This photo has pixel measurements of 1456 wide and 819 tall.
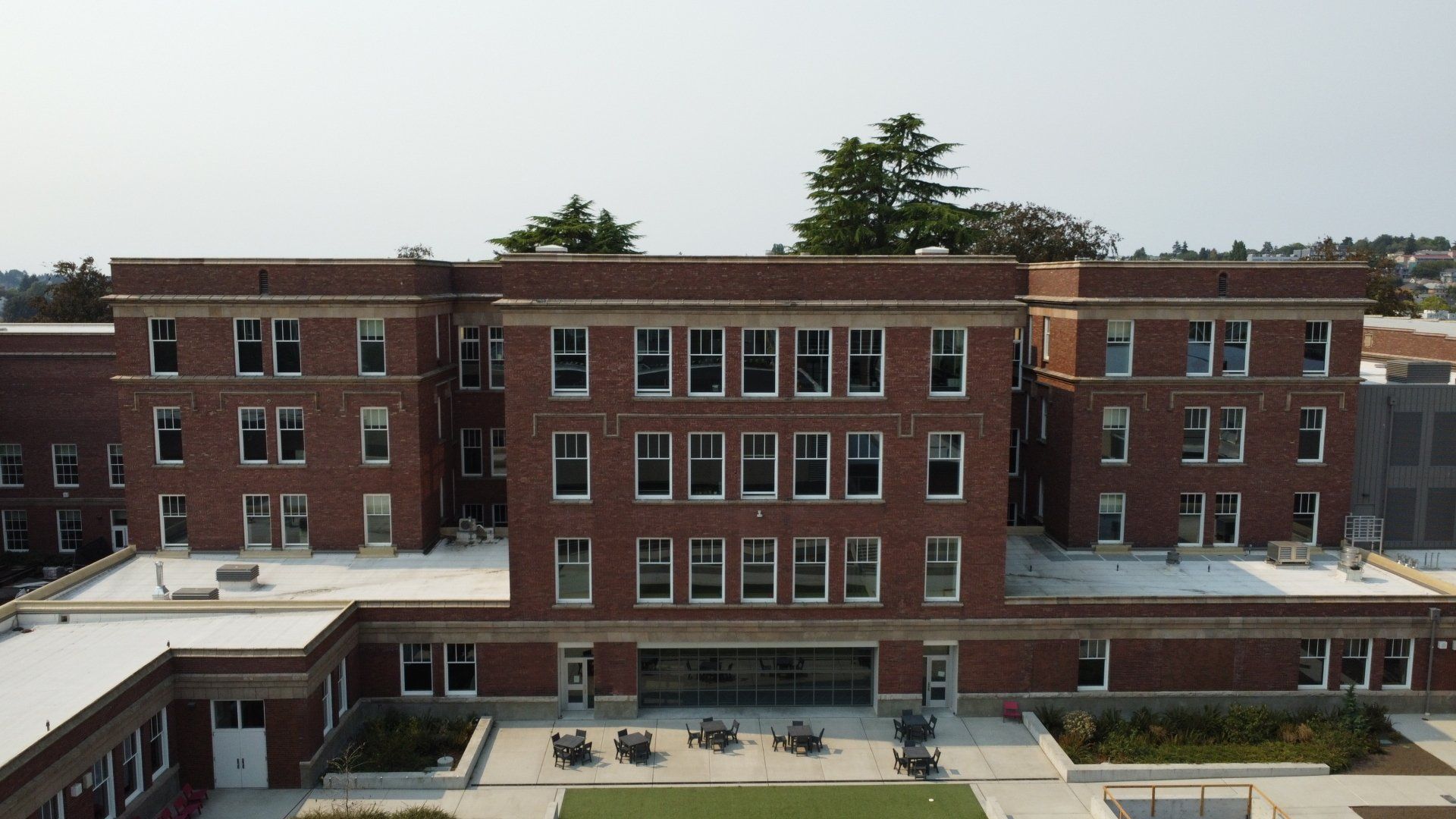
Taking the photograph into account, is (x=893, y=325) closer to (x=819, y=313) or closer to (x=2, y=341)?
(x=819, y=313)

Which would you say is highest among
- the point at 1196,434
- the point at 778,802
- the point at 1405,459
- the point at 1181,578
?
the point at 1196,434

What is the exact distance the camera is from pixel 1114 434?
125 ft

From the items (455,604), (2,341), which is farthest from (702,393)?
(2,341)

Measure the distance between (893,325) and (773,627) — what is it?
1015cm

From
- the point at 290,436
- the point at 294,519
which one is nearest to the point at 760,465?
the point at 290,436

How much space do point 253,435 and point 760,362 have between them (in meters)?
18.6

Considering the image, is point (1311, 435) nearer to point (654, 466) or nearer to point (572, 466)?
point (654, 466)

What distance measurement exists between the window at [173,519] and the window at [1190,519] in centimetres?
3635

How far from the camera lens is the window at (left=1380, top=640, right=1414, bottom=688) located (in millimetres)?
33344

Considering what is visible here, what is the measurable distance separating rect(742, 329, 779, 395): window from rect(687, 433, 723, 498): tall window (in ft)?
6.15

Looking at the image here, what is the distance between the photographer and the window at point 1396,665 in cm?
3334

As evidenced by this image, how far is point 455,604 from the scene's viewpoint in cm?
3206

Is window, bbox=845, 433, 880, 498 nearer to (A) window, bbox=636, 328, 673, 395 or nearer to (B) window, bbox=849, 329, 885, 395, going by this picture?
(B) window, bbox=849, 329, 885, 395

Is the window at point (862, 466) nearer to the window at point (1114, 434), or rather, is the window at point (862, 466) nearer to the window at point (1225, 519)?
the window at point (1114, 434)
